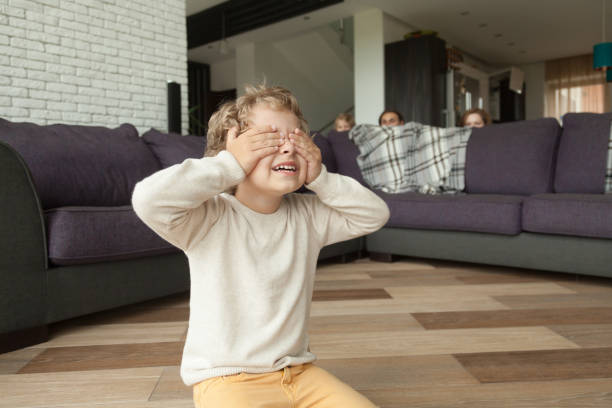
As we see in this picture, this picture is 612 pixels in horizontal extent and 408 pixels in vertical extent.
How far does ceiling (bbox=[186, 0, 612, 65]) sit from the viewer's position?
5.61 m

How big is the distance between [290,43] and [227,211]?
264 inches

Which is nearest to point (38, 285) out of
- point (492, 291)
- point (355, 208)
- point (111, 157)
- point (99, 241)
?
point (99, 241)

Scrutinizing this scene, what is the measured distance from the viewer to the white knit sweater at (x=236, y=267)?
70cm

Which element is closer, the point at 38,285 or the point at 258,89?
the point at 258,89

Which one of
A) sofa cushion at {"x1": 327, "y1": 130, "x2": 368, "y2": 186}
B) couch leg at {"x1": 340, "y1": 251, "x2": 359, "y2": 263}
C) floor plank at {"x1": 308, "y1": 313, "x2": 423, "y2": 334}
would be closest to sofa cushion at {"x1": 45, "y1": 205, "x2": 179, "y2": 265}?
floor plank at {"x1": 308, "y1": 313, "x2": 423, "y2": 334}

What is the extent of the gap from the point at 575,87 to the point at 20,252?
947cm

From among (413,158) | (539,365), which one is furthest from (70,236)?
(413,158)

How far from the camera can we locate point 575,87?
8500mm

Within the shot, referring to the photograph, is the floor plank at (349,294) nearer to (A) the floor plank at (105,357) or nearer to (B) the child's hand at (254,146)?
(A) the floor plank at (105,357)

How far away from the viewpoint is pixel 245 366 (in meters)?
0.74

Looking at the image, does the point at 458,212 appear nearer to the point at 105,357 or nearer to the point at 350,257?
the point at 350,257

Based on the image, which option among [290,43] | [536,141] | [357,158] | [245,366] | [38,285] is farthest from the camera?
[290,43]

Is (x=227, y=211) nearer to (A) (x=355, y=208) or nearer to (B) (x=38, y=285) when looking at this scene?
(A) (x=355, y=208)

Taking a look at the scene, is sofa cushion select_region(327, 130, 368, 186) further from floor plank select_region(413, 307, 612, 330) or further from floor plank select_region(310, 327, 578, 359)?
floor plank select_region(310, 327, 578, 359)
